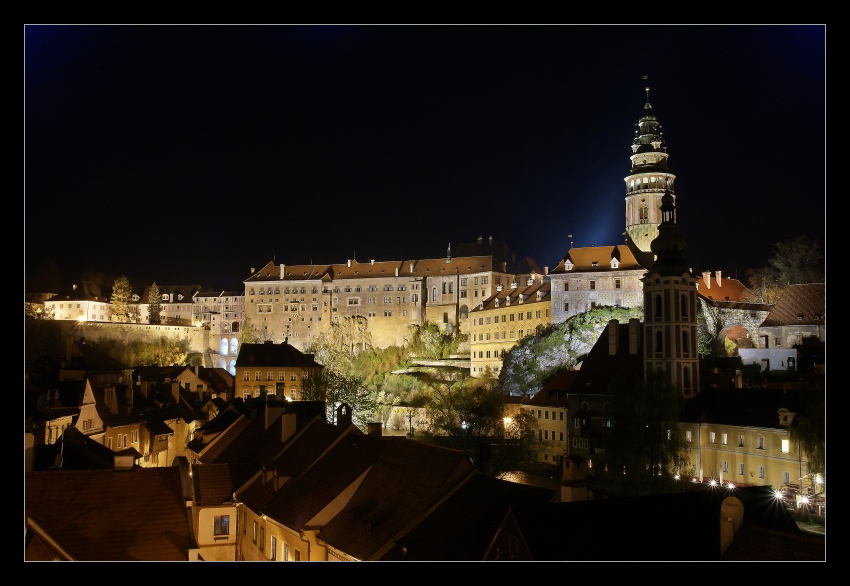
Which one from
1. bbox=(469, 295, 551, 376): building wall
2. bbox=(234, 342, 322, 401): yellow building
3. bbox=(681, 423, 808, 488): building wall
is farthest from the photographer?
bbox=(469, 295, 551, 376): building wall

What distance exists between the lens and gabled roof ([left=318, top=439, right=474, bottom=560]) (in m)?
14.1

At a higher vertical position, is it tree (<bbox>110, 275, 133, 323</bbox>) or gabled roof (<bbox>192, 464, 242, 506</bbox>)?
tree (<bbox>110, 275, 133, 323</bbox>)

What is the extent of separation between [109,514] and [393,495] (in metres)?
4.98

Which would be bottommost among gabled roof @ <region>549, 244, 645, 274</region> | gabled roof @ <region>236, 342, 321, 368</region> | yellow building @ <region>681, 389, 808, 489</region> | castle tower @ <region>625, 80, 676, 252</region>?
yellow building @ <region>681, 389, 808, 489</region>

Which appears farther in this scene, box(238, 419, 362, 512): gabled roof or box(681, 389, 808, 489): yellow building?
box(681, 389, 808, 489): yellow building

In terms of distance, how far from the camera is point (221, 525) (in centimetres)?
1731

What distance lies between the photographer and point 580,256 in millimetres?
63531

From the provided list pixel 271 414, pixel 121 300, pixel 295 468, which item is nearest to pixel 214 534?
pixel 295 468

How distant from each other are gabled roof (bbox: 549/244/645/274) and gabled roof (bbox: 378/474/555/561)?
161ft

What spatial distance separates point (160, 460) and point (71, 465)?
12.7 metres

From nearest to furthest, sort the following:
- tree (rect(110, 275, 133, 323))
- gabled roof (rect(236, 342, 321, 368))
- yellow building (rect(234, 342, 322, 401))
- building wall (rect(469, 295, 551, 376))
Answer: yellow building (rect(234, 342, 322, 401)), gabled roof (rect(236, 342, 321, 368)), building wall (rect(469, 295, 551, 376)), tree (rect(110, 275, 133, 323))

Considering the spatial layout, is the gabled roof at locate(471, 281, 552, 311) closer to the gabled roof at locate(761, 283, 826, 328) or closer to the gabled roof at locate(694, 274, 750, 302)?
the gabled roof at locate(694, 274, 750, 302)

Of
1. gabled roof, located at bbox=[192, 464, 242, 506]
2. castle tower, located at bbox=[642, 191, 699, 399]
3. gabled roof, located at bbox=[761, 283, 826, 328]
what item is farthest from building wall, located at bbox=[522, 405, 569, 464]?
gabled roof, located at bbox=[192, 464, 242, 506]

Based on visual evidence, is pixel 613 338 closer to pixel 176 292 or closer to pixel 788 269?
pixel 788 269
